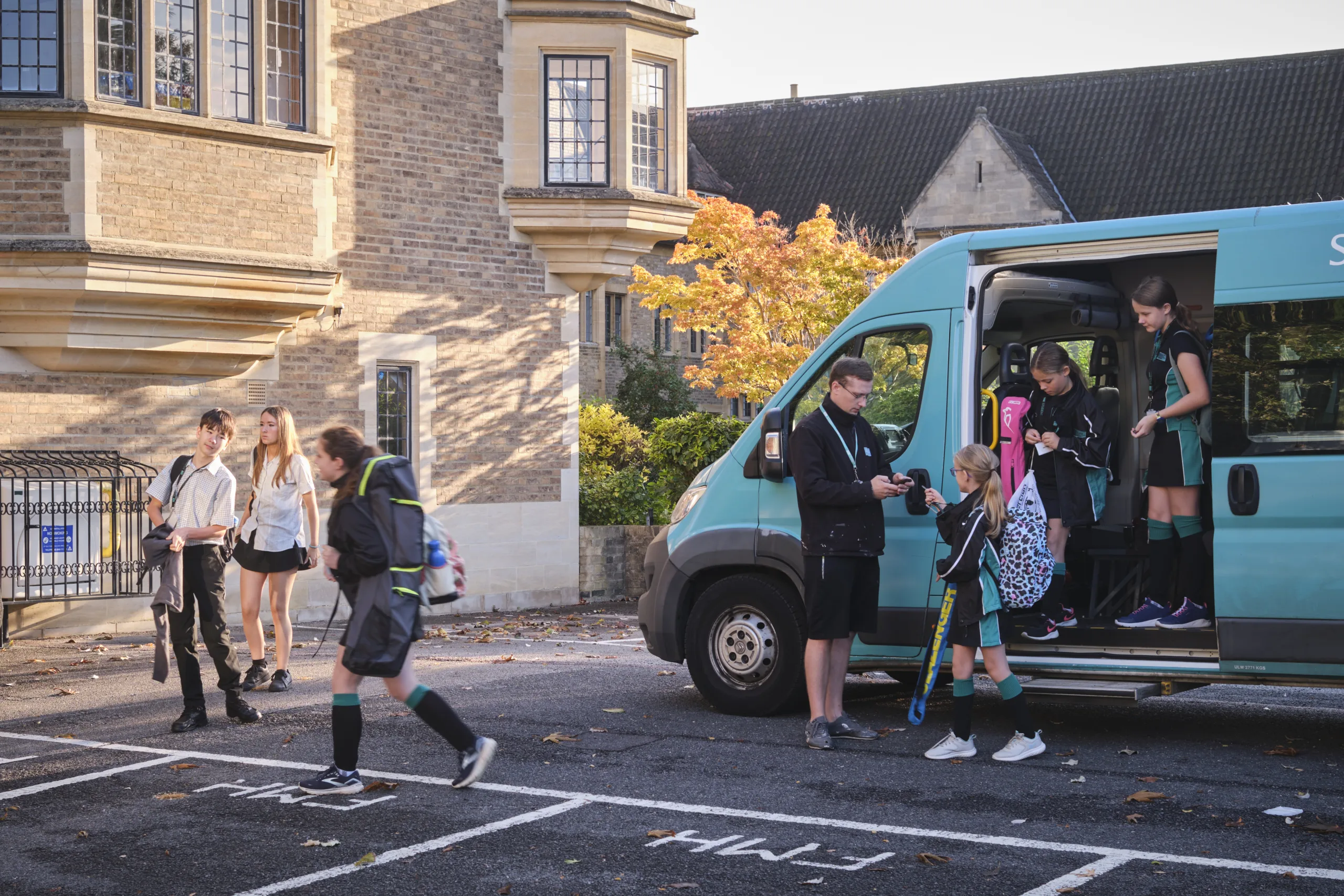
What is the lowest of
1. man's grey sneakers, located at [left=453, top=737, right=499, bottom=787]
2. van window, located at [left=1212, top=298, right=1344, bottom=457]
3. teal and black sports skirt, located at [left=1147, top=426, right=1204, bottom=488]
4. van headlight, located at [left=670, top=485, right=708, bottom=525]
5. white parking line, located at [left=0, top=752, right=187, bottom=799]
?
white parking line, located at [left=0, top=752, right=187, bottom=799]

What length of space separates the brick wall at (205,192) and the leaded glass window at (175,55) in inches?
16.8

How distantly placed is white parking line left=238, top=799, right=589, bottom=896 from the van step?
8.75 feet

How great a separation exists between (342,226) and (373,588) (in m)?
9.48

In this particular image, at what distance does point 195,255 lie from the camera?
45.5 feet

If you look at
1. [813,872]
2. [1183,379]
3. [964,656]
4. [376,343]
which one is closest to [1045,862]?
[813,872]

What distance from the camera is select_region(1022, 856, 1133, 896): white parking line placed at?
214 inches

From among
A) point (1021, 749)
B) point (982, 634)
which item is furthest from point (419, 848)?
point (1021, 749)

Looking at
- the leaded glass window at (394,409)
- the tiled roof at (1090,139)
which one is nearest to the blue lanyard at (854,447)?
the leaded glass window at (394,409)

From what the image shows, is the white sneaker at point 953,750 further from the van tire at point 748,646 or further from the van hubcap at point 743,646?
the van hubcap at point 743,646

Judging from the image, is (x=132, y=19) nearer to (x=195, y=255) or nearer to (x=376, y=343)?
(x=195, y=255)

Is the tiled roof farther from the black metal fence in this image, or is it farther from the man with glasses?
the man with glasses

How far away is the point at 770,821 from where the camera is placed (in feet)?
21.6

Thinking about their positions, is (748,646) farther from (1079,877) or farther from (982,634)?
(1079,877)

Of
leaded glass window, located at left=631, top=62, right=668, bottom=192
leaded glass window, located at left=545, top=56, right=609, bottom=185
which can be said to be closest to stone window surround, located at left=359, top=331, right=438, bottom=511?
leaded glass window, located at left=545, top=56, right=609, bottom=185
